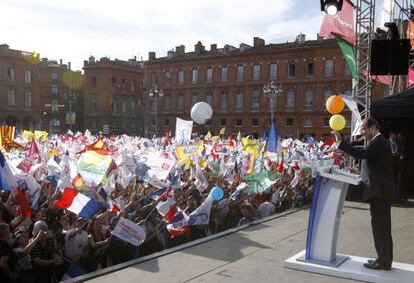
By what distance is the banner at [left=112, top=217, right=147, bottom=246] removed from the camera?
22.0 ft

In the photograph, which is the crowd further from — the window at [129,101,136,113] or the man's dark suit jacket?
the window at [129,101,136,113]

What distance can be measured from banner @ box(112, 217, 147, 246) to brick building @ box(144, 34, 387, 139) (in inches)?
1774

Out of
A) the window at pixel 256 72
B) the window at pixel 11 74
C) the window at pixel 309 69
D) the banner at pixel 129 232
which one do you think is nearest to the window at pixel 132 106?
the window at pixel 11 74

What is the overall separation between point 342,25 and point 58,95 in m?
72.4

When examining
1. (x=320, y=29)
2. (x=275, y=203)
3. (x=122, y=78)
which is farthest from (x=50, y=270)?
(x=122, y=78)

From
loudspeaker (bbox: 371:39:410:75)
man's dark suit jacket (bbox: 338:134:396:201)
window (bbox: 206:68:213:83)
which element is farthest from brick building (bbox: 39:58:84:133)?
man's dark suit jacket (bbox: 338:134:396:201)

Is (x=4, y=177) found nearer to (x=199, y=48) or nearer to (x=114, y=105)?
(x=199, y=48)

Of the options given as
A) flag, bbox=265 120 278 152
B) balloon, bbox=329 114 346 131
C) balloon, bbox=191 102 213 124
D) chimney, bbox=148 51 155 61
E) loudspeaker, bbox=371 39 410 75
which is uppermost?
chimney, bbox=148 51 155 61

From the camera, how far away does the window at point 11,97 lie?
69000 millimetres

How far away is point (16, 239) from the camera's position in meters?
5.85

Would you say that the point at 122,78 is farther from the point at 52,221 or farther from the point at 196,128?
the point at 52,221

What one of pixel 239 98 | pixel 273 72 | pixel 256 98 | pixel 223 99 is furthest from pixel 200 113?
pixel 223 99

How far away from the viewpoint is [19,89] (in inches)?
2751

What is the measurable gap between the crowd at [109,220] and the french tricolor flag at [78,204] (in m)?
0.22
